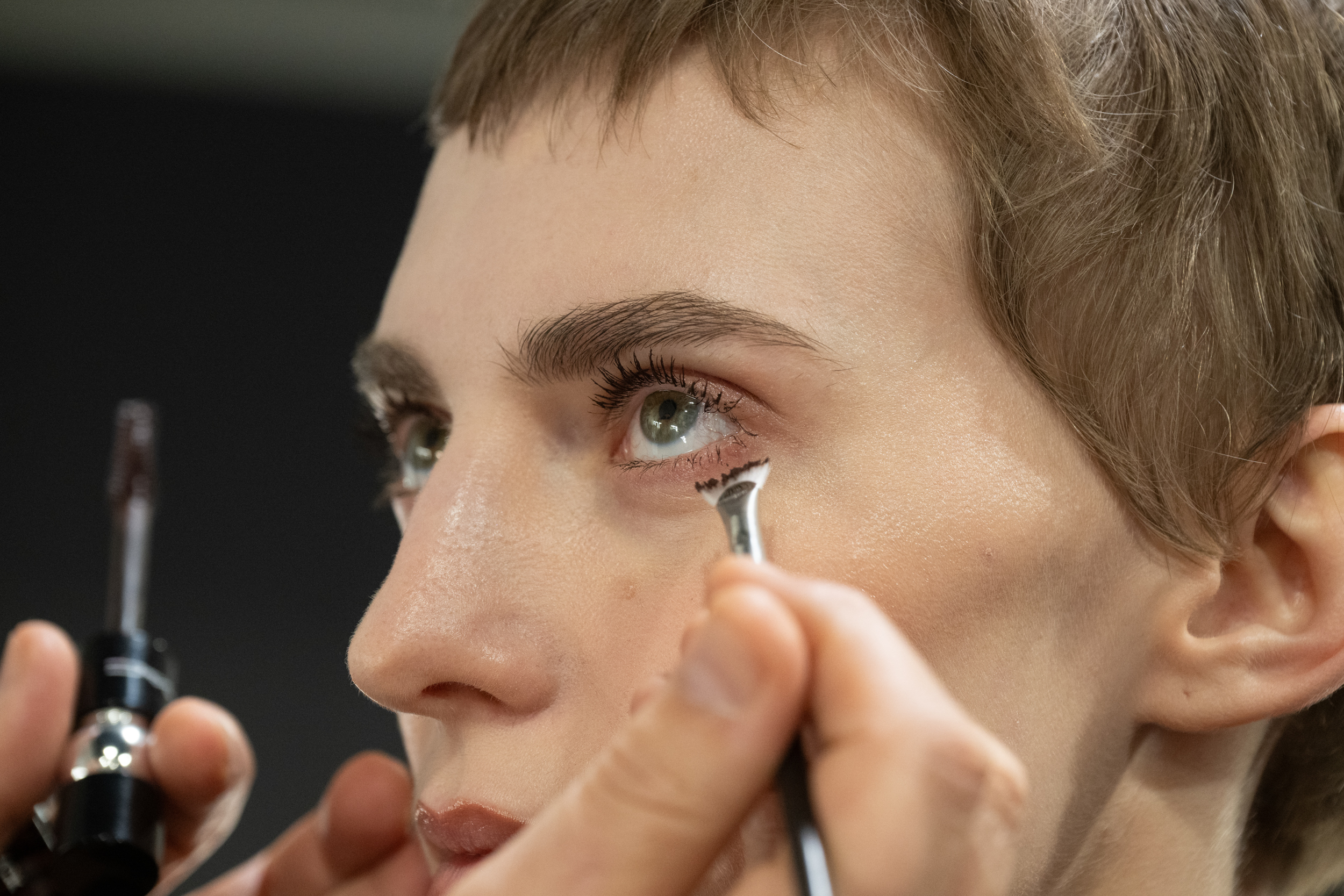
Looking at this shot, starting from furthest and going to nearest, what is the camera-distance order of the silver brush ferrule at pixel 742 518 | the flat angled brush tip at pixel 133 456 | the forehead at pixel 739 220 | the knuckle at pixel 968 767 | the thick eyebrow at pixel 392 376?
1. the flat angled brush tip at pixel 133 456
2. the thick eyebrow at pixel 392 376
3. the forehead at pixel 739 220
4. the silver brush ferrule at pixel 742 518
5. the knuckle at pixel 968 767

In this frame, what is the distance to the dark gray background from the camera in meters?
1.61

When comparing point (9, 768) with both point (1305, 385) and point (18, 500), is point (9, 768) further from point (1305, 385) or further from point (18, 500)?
point (18, 500)

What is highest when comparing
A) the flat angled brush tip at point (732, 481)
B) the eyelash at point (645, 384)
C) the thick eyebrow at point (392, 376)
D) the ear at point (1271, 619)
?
the thick eyebrow at point (392, 376)

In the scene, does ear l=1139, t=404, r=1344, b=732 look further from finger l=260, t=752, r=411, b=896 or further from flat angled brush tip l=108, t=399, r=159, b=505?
flat angled brush tip l=108, t=399, r=159, b=505

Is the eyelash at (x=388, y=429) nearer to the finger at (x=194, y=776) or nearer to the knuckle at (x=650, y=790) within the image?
the finger at (x=194, y=776)

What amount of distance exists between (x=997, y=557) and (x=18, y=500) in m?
1.45

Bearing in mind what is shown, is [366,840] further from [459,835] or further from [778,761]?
[778,761]

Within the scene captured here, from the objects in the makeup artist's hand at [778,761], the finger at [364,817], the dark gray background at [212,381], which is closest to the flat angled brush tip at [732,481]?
the makeup artist's hand at [778,761]

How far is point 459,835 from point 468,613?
0.37ft

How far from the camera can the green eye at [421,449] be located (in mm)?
822

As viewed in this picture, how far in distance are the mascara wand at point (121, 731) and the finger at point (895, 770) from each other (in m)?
0.51

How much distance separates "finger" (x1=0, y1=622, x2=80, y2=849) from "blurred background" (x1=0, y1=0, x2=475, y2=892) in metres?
0.80

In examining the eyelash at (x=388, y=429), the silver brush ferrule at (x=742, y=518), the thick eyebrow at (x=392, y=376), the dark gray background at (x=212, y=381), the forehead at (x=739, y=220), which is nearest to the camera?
the silver brush ferrule at (x=742, y=518)

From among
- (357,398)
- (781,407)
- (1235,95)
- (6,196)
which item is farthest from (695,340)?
(6,196)
